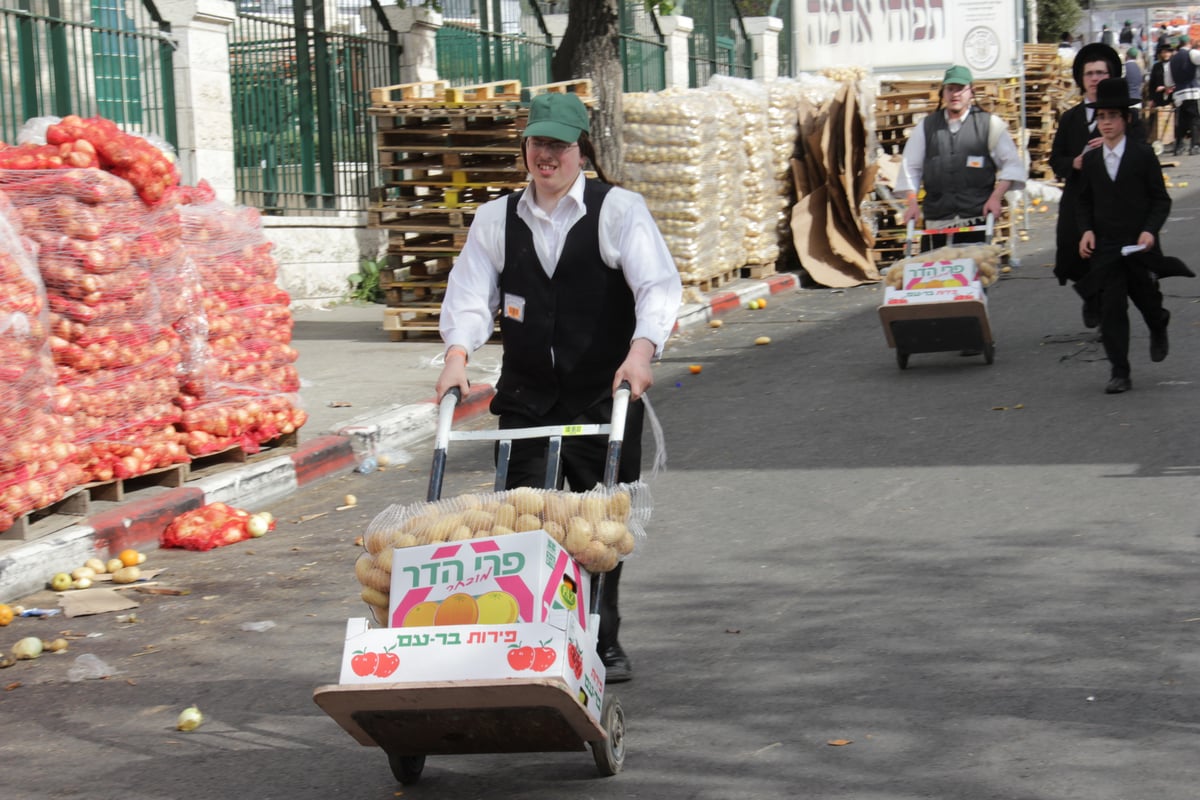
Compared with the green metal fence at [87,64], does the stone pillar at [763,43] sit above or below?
above

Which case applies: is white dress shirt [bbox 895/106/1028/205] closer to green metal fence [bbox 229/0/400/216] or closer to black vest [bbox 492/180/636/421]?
black vest [bbox 492/180/636/421]

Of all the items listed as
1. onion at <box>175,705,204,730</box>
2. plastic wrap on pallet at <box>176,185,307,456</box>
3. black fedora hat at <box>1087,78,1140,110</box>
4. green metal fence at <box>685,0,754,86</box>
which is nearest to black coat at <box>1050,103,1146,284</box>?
black fedora hat at <box>1087,78,1140,110</box>

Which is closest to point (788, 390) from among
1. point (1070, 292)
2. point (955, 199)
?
point (955, 199)

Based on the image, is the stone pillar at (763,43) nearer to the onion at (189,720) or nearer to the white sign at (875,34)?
the white sign at (875,34)

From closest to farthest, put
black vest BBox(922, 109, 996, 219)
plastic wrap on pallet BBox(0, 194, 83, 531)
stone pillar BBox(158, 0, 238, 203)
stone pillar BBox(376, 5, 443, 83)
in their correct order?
plastic wrap on pallet BBox(0, 194, 83, 531) < black vest BBox(922, 109, 996, 219) < stone pillar BBox(158, 0, 238, 203) < stone pillar BBox(376, 5, 443, 83)

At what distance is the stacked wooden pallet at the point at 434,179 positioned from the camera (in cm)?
1384

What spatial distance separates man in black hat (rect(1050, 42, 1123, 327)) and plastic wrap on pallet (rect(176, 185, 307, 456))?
558cm

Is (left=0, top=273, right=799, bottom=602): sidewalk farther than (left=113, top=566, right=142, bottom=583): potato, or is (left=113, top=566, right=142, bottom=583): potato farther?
(left=0, top=273, right=799, bottom=602): sidewalk

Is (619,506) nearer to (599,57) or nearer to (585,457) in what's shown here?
(585,457)

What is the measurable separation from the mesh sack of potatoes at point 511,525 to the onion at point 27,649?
7.71 feet

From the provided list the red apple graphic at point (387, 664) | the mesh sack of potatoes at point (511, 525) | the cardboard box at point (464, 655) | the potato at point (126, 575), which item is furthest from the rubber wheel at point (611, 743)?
the potato at point (126, 575)

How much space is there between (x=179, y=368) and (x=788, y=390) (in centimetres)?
454

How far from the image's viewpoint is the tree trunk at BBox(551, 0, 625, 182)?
1558 centimetres

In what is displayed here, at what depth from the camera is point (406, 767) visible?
454cm
